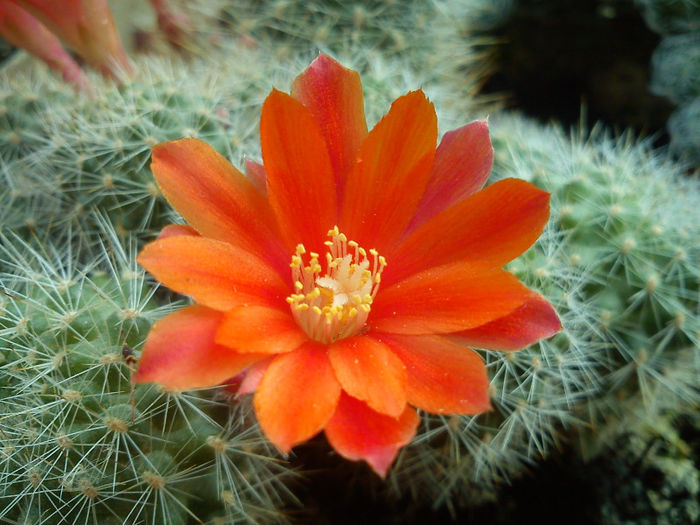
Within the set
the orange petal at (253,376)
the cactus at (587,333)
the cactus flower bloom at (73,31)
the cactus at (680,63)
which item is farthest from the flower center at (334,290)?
the cactus at (680,63)

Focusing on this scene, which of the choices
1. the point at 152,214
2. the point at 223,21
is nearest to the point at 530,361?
the point at 152,214

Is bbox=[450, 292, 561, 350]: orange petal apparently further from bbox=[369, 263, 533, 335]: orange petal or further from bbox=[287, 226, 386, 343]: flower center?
bbox=[287, 226, 386, 343]: flower center

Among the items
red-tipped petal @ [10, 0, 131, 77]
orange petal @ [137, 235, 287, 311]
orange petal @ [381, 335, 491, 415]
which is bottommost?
orange petal @ [381, 335, 491, 415]

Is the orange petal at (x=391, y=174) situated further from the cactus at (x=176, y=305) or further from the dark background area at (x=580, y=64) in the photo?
the dark background area at (x=580, y=64)

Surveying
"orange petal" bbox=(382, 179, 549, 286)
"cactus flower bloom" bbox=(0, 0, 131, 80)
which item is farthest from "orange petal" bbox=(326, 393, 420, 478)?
"cactus flower bloom" bbox=(0, 0, 131, 80)

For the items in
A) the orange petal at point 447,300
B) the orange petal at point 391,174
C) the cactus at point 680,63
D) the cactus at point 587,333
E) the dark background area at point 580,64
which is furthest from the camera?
the dark background area at point 580,64

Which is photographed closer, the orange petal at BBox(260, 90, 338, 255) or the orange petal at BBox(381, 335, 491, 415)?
the orange petal at BBox(381, 335, 491, 415)

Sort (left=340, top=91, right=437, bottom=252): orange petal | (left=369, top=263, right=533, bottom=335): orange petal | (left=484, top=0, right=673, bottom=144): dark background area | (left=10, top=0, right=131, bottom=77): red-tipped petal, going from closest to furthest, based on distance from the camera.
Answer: (left=369, top=263, right=533, bottom=335): orange petal → (left=340, top=91, right=437, bottom=252): orange petal → (left=10, top=0, right=131, bottom=77): red-tipped petal → (left=484, top=0, right=673, bottom=144): dark background area
